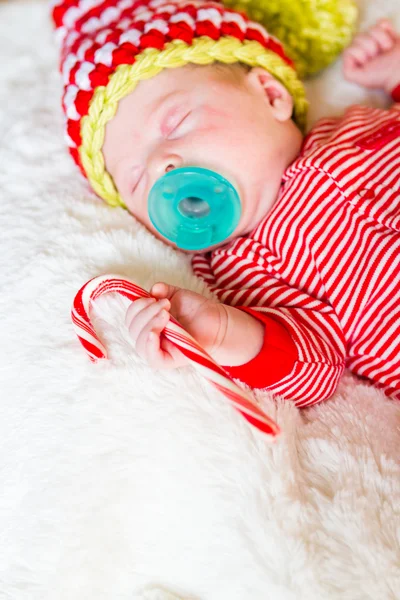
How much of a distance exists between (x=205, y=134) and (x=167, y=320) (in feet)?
1.12

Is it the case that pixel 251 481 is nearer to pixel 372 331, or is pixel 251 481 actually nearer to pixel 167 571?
pixel 167 571

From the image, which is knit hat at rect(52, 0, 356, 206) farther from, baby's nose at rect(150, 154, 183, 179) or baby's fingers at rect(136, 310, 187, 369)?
baby's fingers at rect(136, 310, 187, 369)

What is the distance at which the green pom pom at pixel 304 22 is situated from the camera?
3.84ft

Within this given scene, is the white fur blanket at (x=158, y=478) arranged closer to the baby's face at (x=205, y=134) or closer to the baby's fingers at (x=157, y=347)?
the baby's fingers at (x=157, y=347)

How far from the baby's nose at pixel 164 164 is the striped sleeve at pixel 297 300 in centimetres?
17

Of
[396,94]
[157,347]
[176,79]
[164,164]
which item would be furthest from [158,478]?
[396,94]

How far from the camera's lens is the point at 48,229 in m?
0.95

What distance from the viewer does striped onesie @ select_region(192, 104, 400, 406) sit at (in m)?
0.85

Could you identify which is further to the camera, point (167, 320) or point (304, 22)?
point (304, 22)

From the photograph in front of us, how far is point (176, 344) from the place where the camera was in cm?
71

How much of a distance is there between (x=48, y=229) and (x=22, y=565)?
0.49 meters

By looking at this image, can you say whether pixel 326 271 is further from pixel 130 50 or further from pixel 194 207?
pixel 130 50

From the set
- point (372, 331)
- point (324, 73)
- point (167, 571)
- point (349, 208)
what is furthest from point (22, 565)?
point (324, 73)

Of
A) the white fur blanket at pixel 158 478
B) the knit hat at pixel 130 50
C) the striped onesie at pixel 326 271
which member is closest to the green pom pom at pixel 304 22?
the knit hat at pixel 130 50
